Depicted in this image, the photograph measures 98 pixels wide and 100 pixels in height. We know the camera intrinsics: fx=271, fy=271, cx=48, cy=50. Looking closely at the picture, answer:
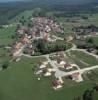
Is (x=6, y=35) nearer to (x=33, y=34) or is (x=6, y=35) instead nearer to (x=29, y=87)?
(x=33, y=34)

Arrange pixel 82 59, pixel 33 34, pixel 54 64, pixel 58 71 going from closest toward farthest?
pixel 58 71
pixel 54 64
pixel 82 59
pixel 33 34

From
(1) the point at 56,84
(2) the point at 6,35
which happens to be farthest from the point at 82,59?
(2) the point at 6,35

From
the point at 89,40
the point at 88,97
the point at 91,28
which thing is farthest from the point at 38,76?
the point at 91,28

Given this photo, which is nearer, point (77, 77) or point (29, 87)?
point (29, 87)

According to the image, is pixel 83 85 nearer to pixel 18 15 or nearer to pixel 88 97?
pixel 88 97

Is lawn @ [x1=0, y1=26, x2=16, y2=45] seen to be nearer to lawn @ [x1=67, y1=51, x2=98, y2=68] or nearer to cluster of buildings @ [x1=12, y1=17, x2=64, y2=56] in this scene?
cluster of buildings @ [x1=12, y1=17, x2=64, y2=56]

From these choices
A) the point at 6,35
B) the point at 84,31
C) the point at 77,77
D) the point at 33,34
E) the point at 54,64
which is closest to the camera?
the point at 77,77

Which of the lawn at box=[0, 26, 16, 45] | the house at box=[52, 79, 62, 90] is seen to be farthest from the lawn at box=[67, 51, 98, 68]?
the lawn at box=[0, 26, 16, 45]
